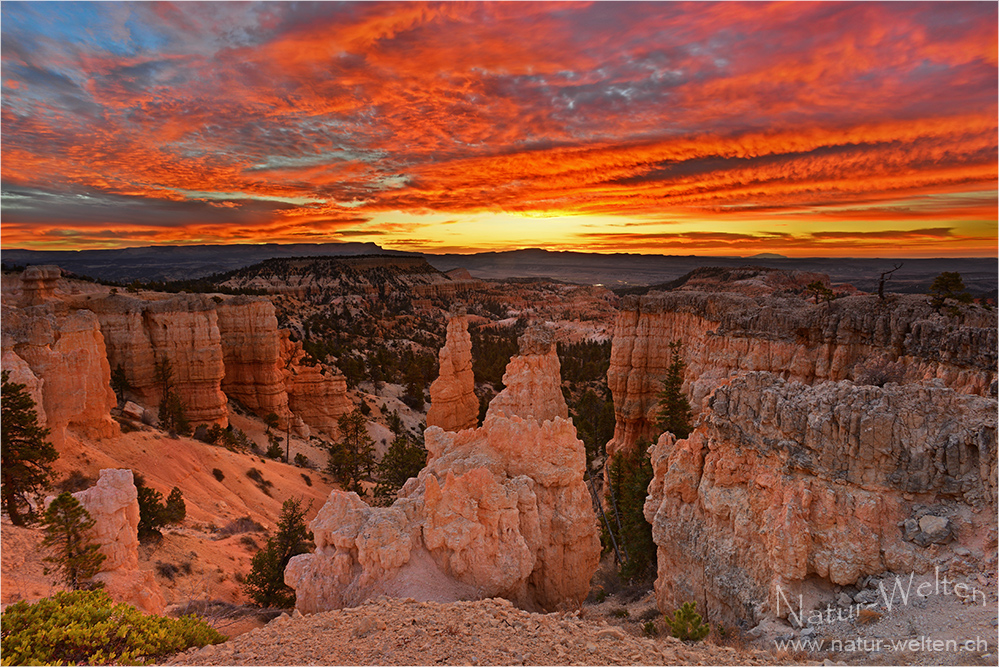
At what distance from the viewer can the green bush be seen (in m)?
7.11

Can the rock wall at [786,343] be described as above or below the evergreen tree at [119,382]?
above

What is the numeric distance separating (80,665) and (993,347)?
1971 centimetres

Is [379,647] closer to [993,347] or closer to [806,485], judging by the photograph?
[806,485]

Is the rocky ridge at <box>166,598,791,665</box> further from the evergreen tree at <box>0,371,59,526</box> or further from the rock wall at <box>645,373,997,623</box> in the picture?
the evergreen tree at <box>0,371,59,526</box>

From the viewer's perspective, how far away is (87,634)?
7340mm

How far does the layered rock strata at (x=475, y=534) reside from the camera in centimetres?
1020

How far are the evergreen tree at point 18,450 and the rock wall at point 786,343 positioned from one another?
1811 cm

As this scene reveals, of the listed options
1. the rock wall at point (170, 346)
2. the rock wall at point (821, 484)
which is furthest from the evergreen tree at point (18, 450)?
the rock wall at point (170, 346)

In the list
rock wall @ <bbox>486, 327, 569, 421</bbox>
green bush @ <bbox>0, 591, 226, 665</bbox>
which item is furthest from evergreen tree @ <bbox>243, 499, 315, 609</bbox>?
rock wall @ <bbox>486, 327, 569, 421</bbox>

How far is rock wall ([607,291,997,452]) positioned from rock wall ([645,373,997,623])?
2.59 meters

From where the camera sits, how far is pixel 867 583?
7160 millimetres

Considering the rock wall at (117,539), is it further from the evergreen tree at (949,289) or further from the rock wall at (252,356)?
the rock wall at (252,356)

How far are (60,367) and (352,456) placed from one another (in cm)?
1588

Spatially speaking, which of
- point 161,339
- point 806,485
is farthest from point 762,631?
point 161,339
